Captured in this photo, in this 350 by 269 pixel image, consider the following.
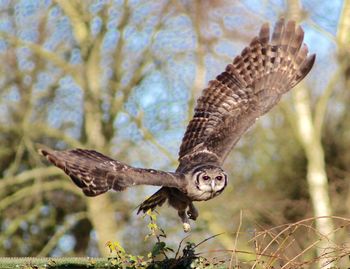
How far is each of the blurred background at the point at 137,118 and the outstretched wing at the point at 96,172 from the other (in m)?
10.7

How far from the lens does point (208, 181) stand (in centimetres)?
757

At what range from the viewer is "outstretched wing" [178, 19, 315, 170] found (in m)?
8.41

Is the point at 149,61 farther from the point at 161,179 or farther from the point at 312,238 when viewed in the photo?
the point at 161,179

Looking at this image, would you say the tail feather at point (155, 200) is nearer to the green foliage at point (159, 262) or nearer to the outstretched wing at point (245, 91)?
the outstretched wing at point (245, 91)

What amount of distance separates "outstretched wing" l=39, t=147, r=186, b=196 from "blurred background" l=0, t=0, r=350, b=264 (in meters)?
10.7

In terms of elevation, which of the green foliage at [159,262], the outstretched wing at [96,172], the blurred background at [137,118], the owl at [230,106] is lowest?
the green foliage at [159,262]

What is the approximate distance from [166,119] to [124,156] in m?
1.29

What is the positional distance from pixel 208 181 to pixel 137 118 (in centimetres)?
1153

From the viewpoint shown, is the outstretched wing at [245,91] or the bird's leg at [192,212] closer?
the bird's leg at [192,212]

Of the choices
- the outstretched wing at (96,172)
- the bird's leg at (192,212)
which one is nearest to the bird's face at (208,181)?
the bird's leg at (192,212)

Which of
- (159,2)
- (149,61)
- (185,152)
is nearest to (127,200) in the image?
(149,61)

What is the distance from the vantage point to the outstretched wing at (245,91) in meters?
8.41

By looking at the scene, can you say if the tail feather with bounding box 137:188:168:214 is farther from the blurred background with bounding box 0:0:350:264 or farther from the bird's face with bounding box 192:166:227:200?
the blurred background with bounding box 0:0:350:264

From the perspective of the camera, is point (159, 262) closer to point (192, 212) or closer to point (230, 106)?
point (192, 212)
